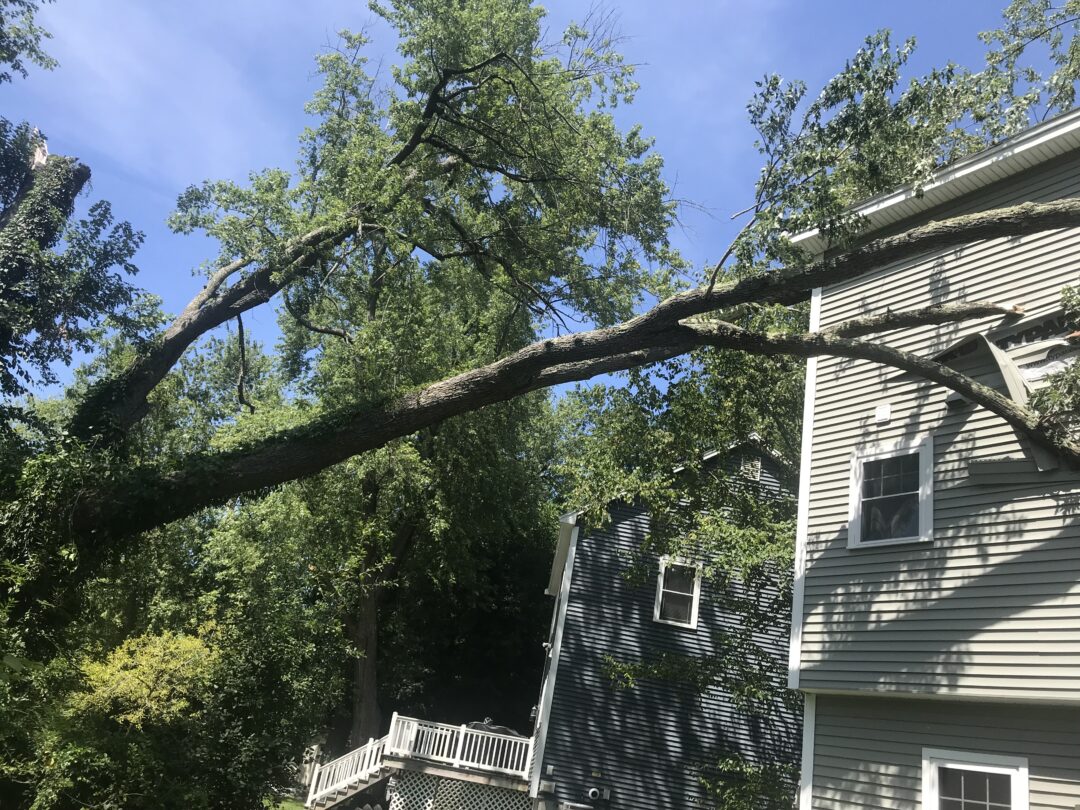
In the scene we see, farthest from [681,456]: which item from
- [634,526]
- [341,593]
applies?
[341,593]

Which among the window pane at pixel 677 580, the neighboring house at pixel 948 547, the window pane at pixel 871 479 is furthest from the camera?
the window pane at pixel 677 580

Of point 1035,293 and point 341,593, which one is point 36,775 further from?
point 1035,293

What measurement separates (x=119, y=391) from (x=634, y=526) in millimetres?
10100

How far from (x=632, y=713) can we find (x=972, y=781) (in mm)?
8471

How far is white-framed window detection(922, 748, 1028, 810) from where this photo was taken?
21.0 ft

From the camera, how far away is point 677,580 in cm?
1554

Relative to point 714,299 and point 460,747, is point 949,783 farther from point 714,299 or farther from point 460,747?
point 460,747

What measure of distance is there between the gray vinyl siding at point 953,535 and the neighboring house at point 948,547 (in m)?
0.02

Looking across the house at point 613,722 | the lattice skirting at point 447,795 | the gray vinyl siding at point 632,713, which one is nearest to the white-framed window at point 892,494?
the house at point 613,722

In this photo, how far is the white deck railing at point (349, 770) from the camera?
53.1 ft

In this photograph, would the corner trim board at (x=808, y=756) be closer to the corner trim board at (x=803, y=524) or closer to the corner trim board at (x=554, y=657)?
the corner trim board at (x=803, y=524)

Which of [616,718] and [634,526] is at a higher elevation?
[634,526]

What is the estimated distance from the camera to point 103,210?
14234 millimetres

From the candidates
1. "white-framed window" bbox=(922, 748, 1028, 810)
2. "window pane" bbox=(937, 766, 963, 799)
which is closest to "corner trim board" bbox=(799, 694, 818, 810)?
"white-framed window" bbox=(922, 748, 1028, 810)
